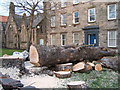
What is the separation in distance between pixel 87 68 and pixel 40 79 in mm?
2008

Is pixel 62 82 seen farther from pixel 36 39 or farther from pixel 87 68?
pixel 36 39

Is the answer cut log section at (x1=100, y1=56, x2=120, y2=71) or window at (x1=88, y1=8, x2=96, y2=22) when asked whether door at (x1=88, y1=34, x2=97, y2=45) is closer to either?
window at (x1=88, y1=8, x2=96, y2=22)

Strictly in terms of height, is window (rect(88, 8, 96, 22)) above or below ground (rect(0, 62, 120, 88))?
above

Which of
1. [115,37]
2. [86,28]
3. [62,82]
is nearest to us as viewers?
[62,82]

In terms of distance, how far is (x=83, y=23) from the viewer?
607 inches

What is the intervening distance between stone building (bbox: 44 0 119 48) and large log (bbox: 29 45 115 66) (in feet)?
23.7

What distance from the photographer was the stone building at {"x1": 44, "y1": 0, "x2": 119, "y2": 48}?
1340cm

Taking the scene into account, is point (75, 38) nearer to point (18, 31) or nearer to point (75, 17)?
point (75, 17)

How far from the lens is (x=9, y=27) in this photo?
2853cm

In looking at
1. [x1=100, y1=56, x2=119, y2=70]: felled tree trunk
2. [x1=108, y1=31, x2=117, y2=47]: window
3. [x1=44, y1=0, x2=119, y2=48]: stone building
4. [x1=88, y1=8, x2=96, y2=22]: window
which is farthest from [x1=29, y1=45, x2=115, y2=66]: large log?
[x1=88, y1=8, x2=96, y2=22]: window

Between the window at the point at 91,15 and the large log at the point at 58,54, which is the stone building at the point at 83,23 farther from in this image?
the large log at the point at 58,54

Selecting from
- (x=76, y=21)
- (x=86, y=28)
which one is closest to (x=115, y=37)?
(x=86, y=28)

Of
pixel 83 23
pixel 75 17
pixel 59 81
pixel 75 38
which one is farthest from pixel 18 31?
pixel 59 81

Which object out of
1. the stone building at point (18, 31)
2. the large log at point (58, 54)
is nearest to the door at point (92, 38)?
the large log at point (58, 54)
